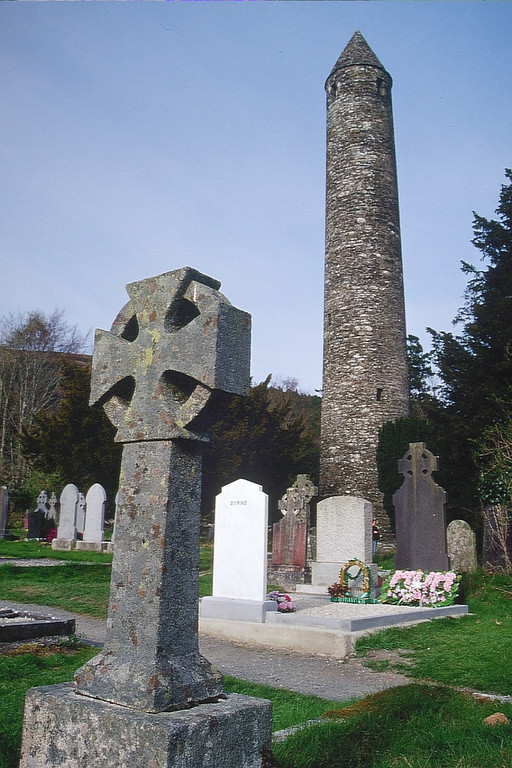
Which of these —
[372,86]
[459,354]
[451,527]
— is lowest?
[451,527]

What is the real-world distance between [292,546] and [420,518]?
334 centimetres

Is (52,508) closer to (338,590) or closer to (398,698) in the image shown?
(338,590)

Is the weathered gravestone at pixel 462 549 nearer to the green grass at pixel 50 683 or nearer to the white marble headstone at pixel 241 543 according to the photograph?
the white marble headstone at pixel 241 543

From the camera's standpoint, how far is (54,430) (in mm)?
27266

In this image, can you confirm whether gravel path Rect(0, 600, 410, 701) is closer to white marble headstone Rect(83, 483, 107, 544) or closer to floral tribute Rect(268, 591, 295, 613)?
floral tribute Rect(268, 591, 295, 613)

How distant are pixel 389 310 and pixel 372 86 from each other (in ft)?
27.0

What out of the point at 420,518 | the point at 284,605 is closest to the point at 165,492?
the point at 284,605

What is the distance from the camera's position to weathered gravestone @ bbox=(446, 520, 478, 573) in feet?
44.4

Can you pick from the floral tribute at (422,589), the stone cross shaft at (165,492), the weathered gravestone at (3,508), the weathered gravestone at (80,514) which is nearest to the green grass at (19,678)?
the stone cross shaft at (165,492)

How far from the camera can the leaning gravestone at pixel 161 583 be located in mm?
2375

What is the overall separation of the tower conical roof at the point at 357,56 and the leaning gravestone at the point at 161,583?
80.3 feet

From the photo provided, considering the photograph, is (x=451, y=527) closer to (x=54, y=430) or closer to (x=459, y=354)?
(x=459, y=354)

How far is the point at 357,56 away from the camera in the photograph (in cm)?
2470

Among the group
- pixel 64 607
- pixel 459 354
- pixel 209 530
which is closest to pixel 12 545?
pixel 209 530
